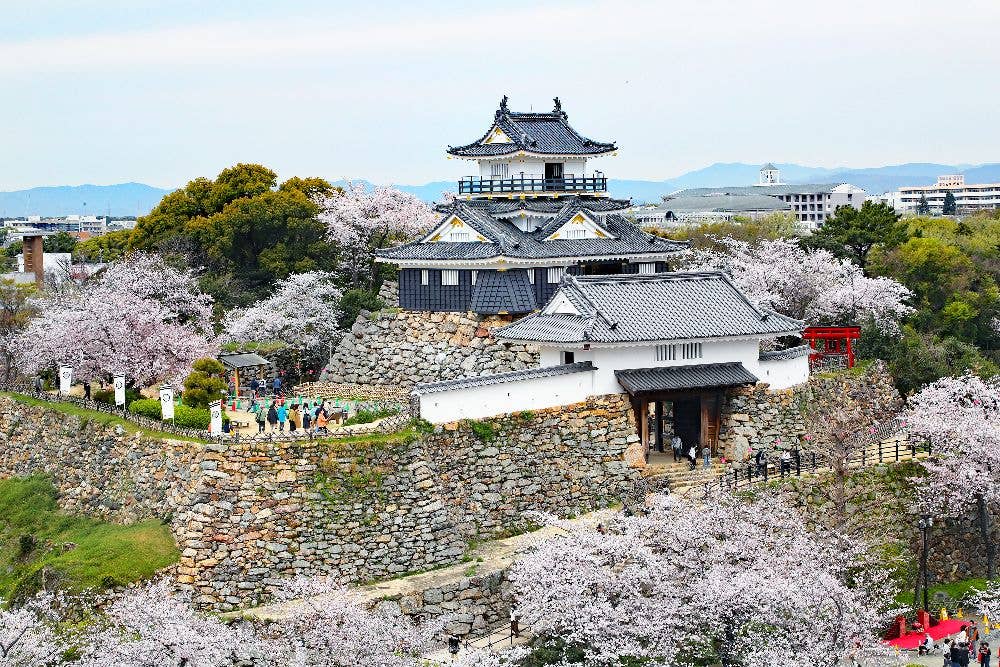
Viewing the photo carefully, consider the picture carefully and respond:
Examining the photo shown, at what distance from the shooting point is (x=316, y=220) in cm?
5444

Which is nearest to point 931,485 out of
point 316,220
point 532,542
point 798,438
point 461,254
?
point 798,438

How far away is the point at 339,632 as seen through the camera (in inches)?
1056

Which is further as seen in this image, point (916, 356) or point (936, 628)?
point (916, 356)

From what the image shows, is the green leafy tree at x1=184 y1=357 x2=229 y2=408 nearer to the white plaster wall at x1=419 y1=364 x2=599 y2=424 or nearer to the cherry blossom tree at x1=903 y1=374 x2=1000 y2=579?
the white plaster wall at x1=419 y1=364 x2=599 y2=424

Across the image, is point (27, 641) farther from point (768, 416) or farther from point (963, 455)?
point (963, 455)

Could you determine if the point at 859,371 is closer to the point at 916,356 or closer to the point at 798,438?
the point at 916,356

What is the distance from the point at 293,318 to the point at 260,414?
12.1 meters

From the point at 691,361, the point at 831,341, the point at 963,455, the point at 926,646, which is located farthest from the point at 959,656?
the point at 831,341

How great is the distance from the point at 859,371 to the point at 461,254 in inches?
544

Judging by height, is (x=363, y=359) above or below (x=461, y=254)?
Result: below

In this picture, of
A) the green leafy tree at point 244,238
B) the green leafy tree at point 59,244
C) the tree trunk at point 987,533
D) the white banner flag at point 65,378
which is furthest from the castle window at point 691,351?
the green leafy tree at point 59,244

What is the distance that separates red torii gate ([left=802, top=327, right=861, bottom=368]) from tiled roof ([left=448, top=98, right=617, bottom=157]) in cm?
944

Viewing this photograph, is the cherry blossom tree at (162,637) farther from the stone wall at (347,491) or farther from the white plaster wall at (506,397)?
the white plaster wall at (506,397)

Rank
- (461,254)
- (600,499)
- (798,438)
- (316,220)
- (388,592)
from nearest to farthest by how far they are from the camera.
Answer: (388,592)
(600,499)
(798,438)
(461,254)
(316,220)
